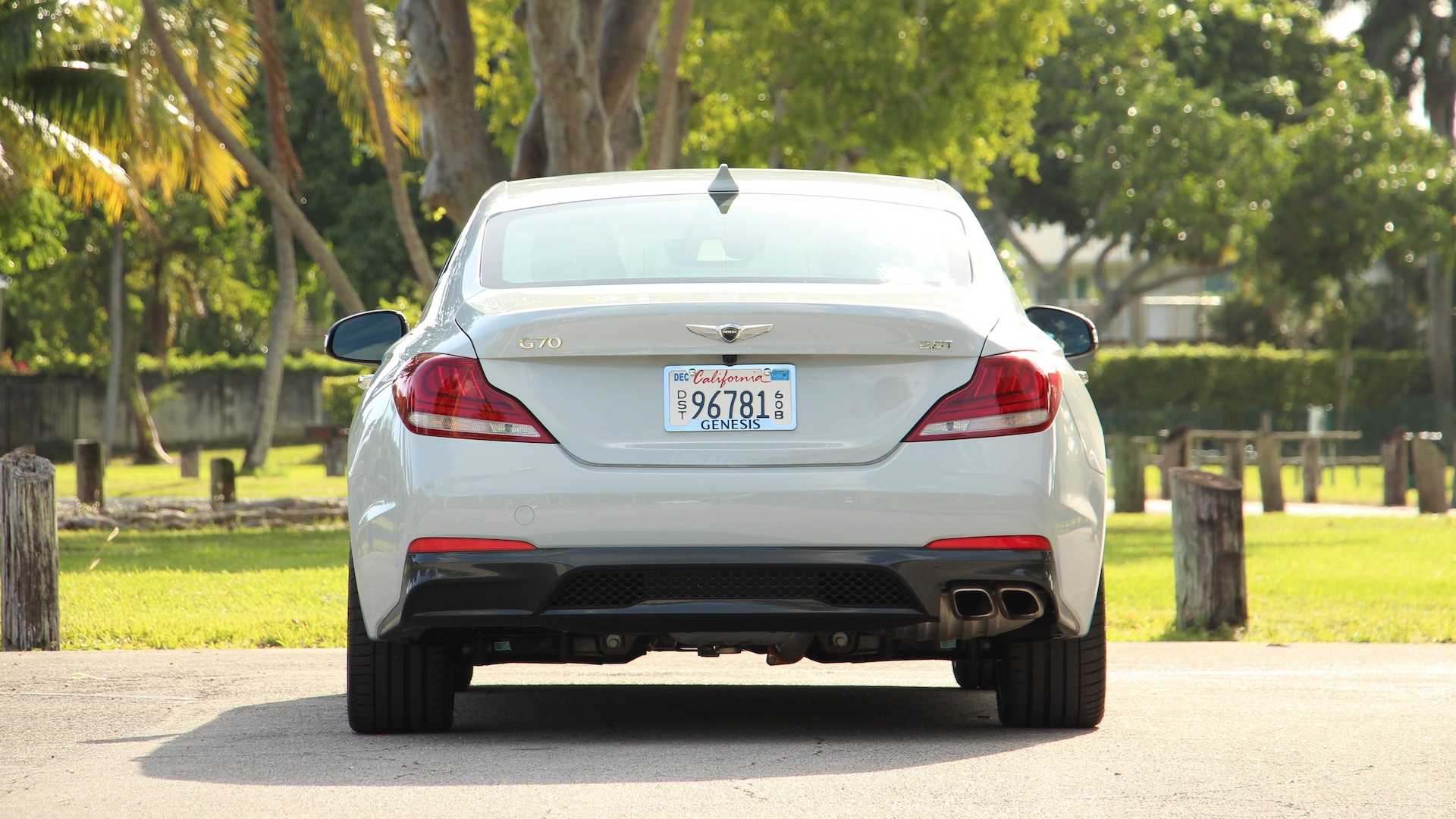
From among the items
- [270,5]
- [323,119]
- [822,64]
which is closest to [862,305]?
[270,5]

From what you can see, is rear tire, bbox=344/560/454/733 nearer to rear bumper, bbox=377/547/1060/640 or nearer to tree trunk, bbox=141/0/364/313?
rear bumper, bbox=377/547/1060/640

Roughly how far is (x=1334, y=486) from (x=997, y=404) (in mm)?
29118

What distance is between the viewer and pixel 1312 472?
2736cm

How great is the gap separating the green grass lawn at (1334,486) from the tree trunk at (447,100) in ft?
42.3

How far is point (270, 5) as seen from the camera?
1816 cm

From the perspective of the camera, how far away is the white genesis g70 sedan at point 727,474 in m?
5.25

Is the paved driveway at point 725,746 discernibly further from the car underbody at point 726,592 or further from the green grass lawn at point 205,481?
the green grass lawn at point 205,481

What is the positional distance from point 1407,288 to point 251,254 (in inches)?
1222

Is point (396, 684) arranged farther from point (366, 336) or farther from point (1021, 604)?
point (1021, 604)

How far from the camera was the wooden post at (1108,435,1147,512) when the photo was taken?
2341 centimetres

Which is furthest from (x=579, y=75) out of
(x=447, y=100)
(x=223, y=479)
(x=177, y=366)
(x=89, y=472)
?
(x=177, y=366)

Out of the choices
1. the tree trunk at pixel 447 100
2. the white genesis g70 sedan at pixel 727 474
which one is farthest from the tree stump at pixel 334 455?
the white genesis g70 sedan at pixel 727 474

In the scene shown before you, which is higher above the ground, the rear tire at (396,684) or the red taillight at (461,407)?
the red taillight at (461,407)

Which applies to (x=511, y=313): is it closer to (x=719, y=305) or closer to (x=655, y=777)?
(x=719, y=305)
